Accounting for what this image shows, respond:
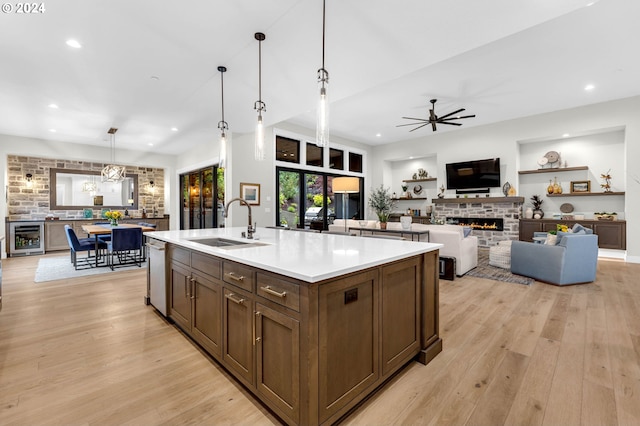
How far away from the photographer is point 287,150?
24.1ft

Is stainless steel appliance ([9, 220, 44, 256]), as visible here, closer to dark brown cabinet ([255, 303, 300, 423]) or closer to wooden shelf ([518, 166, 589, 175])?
dark brown cabinet ([255, 303, 300, 423])

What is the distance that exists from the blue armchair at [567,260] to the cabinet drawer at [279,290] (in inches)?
170

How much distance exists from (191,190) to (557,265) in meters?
8.63

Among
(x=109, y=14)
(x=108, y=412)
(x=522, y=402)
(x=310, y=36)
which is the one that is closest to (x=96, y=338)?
(x=108, y=412)

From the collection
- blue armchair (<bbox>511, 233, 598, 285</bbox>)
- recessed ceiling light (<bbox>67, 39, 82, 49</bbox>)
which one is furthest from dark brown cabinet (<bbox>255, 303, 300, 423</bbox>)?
blue armchair (<bbox>511, 233, 598, 285</bbox>)

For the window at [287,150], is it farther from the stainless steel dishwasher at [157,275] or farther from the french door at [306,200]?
the stainless steel dishwasher at [157,275]

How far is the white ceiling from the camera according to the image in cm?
261

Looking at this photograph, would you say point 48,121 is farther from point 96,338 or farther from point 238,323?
point 238,323

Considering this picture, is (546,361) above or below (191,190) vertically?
below

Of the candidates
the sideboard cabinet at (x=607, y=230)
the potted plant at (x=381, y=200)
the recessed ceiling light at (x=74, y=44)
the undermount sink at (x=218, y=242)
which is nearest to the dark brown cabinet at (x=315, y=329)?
the undermount sink at (x=218, y=242)

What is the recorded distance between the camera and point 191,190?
8547mm

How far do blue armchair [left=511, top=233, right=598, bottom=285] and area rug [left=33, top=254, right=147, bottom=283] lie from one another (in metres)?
6.75

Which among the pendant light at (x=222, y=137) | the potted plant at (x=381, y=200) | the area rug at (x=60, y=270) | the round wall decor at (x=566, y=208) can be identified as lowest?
the area rug at (x=60, y=270)

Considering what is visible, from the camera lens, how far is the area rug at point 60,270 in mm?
4625
